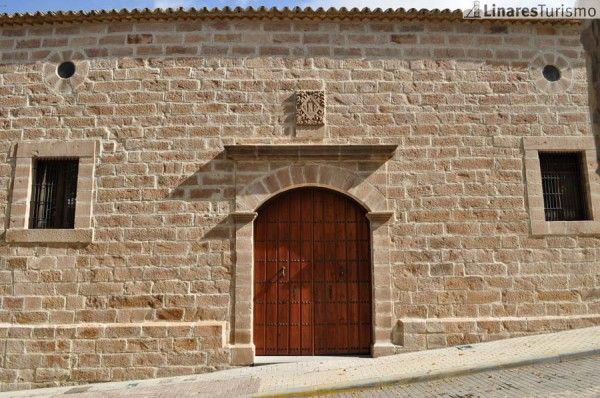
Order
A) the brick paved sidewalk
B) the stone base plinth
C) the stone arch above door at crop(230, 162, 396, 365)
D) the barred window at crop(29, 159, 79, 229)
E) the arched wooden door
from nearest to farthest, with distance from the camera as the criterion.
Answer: the brick paved sidewalk < the stone base plinth < the stone arch above door at crop(230, 162, 396, 365) < the arched wooden door < the barred window at crop(29, 159, 79, 229)

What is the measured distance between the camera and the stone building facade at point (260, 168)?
578 centimetres

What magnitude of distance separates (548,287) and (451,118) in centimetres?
250

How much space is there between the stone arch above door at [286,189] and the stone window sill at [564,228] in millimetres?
1936

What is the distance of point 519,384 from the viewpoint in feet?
14.3

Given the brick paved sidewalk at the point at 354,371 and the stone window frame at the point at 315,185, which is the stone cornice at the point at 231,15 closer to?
the stone window frame at the point at 315,185

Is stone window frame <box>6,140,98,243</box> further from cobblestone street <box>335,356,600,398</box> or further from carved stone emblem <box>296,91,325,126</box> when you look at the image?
cobblestone street <box>335,356,600,398</box>

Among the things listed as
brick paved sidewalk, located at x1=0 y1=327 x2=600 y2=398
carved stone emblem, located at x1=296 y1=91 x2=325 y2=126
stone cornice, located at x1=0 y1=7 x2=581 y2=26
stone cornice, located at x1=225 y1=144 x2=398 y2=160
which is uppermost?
stone cornice, located at x1=0 y1=7 x2=581 y2=26

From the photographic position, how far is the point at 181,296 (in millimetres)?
5820

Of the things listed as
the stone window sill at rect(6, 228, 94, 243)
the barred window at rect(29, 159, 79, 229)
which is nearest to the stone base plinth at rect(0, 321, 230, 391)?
the stone window sill at rect(6, 228, 94, 243)

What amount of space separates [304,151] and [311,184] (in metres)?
0.43

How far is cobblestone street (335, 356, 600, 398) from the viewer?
409 centimetres

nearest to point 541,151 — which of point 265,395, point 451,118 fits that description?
point 451,118

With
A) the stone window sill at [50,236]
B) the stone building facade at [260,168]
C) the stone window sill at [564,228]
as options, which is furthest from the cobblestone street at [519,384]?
the stone window sill at [50,236]

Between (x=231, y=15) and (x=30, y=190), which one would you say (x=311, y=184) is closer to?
(x=231, y=15)
